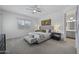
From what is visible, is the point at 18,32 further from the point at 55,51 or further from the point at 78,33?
the point at 78,33

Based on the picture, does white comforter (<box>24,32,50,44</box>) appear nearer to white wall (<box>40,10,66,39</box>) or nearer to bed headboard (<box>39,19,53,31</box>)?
bed headboard (<box>39,19,53,31</box>)

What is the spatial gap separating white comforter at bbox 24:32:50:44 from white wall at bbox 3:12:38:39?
0.32 ft

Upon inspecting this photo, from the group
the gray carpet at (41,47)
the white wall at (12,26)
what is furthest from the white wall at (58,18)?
the white wall at (12,26)

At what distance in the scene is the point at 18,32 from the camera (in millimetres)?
1471

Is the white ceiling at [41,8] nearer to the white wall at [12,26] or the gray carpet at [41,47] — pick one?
the white wall at [12,26]

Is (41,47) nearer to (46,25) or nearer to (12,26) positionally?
(46,25)

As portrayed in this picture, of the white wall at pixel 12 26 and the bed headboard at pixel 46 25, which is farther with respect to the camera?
the bed headboard at pixel 46 25

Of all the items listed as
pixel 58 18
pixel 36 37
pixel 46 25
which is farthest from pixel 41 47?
pixel 58 18

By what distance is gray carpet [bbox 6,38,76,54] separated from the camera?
142cm

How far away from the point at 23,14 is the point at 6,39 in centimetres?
57

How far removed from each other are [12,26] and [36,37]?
506 millimetres

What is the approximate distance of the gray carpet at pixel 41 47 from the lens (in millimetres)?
1418

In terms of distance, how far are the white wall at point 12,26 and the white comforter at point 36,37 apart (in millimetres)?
98
